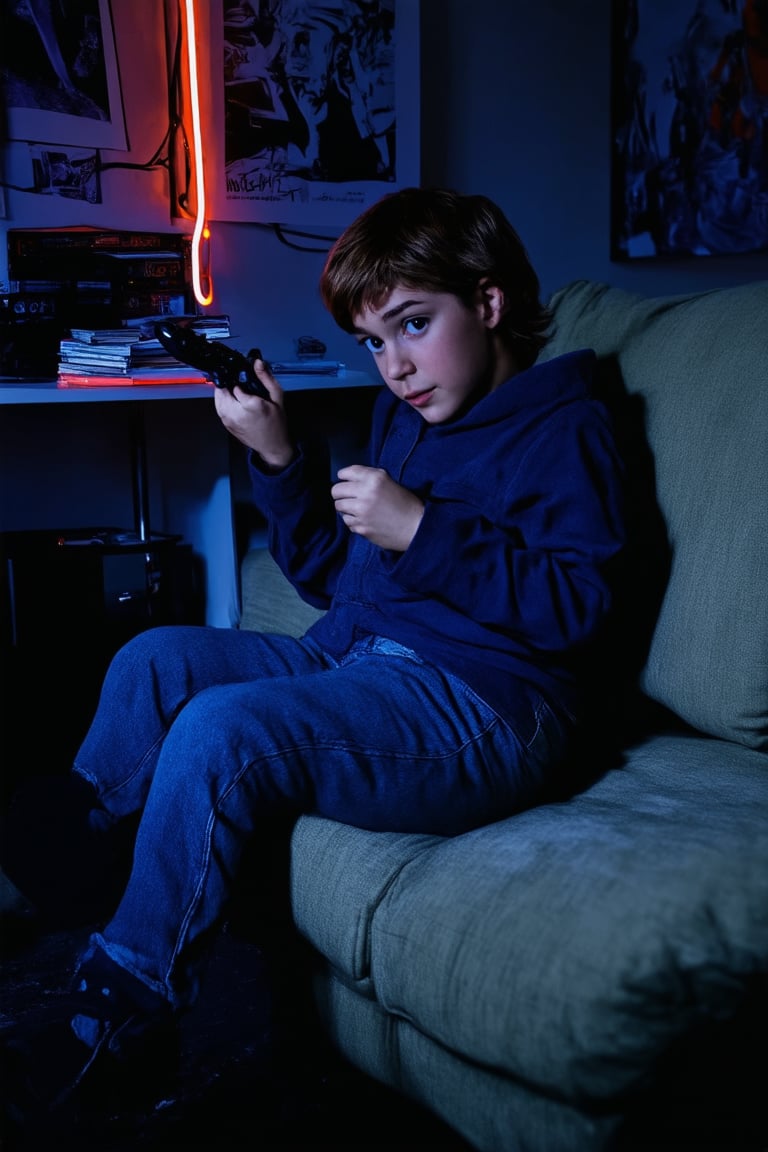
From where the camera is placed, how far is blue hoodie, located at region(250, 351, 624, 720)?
109cm

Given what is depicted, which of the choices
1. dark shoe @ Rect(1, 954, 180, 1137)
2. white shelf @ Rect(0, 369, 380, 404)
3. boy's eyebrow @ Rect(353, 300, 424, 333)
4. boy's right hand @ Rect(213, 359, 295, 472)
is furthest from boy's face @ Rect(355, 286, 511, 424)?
dark shoe @ Rect(1, 954, 180, 1137)

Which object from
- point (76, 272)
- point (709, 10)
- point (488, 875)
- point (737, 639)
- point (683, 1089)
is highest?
point (709, 10)

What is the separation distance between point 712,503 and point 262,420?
0.54m

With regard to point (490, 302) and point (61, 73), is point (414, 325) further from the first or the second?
point (61, 73)

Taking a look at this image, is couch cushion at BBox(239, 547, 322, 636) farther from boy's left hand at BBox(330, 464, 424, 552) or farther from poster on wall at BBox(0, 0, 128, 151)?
poster on wall at BBox(0, 0, 128, 151)

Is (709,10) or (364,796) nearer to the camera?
(364,796)

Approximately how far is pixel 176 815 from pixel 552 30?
2.20 metres

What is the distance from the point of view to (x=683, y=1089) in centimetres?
84

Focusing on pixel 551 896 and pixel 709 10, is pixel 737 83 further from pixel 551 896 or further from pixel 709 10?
pixel 551 896

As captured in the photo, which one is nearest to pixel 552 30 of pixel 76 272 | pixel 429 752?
pixel 76 272

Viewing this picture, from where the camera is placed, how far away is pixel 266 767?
980 millimetres

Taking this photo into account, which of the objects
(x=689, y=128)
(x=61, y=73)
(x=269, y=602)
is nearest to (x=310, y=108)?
(x=61, y=73)

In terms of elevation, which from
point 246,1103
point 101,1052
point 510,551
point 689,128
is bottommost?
point 246,1103

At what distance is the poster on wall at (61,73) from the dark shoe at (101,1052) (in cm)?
153
